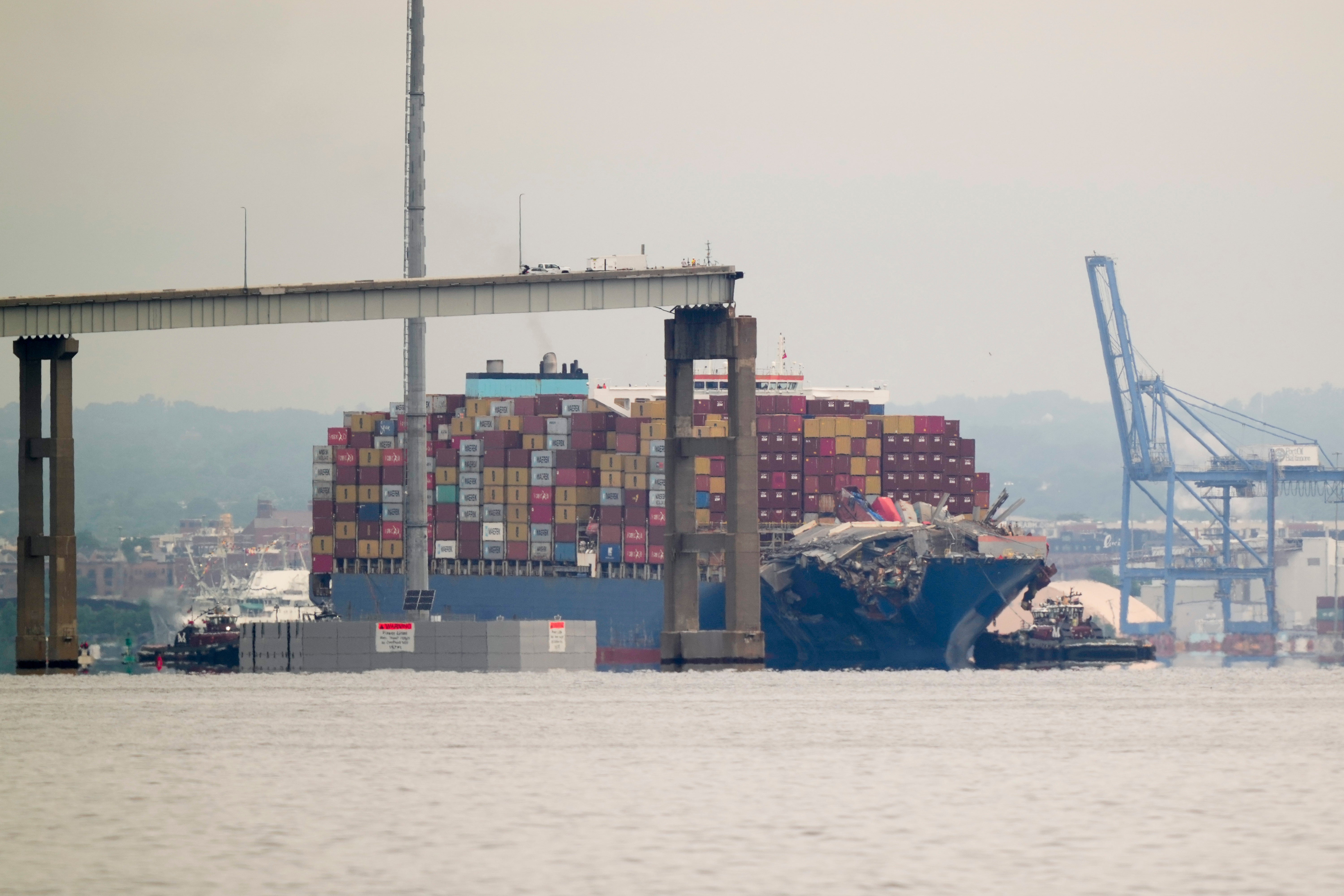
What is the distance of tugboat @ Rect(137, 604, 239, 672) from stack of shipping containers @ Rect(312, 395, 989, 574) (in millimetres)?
11045

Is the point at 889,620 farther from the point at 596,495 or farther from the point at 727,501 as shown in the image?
the point at 727,501

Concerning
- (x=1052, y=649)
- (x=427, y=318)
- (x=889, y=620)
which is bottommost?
(x=1052, y=649)

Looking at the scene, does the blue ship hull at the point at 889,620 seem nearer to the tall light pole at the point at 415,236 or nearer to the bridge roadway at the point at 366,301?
the tall light pole at the point at 415,236

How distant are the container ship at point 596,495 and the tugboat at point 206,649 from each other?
865 centimetres

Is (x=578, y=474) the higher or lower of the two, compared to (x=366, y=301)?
lower

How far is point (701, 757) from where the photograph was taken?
3550 cm

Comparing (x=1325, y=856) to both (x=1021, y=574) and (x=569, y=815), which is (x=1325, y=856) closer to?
(x=569, y=815)

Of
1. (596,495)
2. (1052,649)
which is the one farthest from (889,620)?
(596,495)

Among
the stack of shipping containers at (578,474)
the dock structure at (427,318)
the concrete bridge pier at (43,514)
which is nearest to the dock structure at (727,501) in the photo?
the dock structure at (427,318)

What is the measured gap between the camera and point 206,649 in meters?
110

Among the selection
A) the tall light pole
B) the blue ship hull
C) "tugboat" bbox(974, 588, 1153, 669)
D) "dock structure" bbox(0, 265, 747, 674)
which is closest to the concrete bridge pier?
"dock structure" bbox(0, 265, 747, 674)

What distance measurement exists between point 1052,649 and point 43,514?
57074 millimetres

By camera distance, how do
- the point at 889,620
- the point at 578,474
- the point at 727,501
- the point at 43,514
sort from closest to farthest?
1. the point at 727,501
2. the point at 43,514
3. the point at 889,620
4. the point at 578,474

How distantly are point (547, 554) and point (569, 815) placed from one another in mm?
88804
